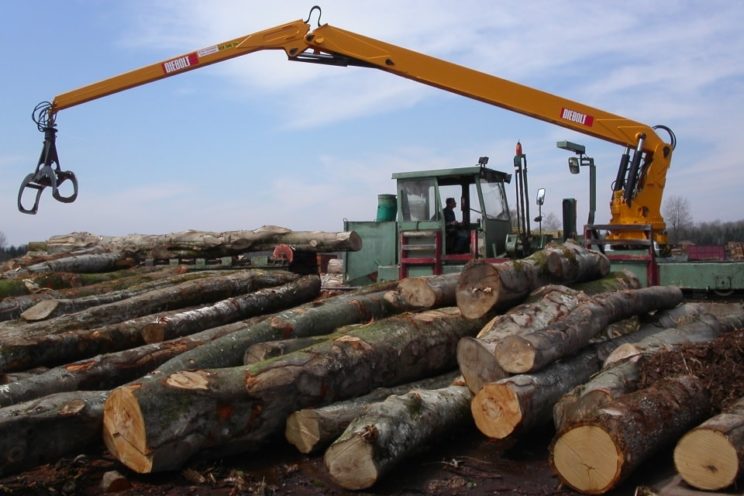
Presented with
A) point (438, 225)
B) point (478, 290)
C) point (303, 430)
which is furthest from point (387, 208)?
point (303, 430)

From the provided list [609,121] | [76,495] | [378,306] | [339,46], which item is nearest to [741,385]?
[378,306]

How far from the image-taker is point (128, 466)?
4.71 m

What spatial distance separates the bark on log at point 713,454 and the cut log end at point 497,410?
108 centimetres

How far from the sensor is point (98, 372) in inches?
233

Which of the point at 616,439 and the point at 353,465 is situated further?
the point at 353,465

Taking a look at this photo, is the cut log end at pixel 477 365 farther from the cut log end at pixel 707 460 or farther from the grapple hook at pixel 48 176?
the grapple hook at pixel 48 176

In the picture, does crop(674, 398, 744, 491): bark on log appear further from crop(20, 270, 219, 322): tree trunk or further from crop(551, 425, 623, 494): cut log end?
crop(20, 270, 219, 322): tree trunk

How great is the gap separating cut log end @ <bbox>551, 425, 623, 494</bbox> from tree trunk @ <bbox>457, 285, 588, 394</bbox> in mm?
1007

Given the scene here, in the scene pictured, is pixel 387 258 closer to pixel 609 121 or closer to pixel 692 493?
pixel 609 121

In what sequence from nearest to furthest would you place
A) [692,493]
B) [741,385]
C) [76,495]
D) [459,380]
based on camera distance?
[692,493] → [76,495] → [741,385] → [459,380]

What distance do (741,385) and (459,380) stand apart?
2087mm

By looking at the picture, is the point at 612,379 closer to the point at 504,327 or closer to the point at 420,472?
the point at 504,327

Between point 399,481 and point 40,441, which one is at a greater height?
point 40,441

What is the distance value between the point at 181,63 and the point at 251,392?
9.32 meters
